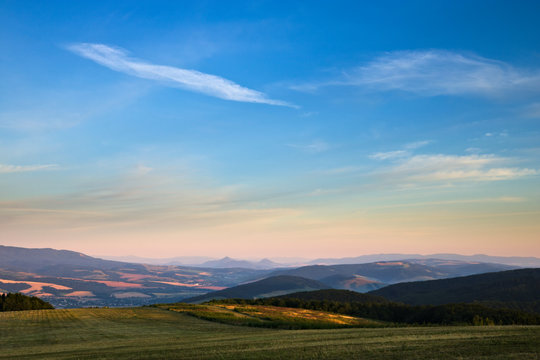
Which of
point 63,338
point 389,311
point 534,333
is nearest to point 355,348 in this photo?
point 534,333

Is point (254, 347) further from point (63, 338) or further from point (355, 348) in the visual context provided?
point (63, 338)

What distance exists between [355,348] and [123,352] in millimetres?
17102

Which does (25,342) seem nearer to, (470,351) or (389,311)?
(470,351)

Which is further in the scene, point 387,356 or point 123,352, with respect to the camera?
point 123,352

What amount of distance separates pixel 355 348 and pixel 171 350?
13.5m

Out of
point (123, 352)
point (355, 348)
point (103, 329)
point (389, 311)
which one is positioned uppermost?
point (355, 348)

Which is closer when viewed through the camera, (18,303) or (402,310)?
(18,303)

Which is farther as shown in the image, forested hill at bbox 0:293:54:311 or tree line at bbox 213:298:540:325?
forested hill at bbox 0:293:54:311

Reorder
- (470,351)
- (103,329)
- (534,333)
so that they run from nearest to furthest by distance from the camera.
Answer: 1. (470,351)
2. (534,333)
3. (103,329)

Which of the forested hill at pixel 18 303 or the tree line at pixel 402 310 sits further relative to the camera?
the forested hill at pixel 18 303

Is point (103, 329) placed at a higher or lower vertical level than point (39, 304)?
higher

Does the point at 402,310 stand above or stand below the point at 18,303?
below

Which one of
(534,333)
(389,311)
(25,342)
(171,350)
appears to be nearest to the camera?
(534,333)

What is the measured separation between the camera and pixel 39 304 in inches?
5089
